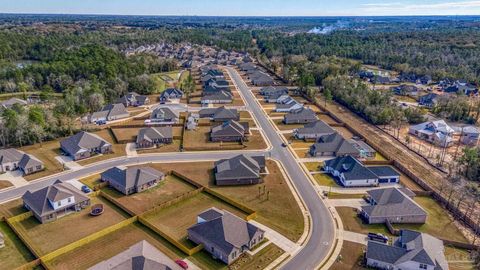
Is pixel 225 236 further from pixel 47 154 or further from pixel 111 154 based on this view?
pixel 47 154

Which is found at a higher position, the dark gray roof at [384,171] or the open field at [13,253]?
the dark gray roof at [384,171]

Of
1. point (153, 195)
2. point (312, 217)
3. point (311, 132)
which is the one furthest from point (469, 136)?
point (153, 195)

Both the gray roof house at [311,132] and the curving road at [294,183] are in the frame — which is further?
the gray roof house at [311,132]

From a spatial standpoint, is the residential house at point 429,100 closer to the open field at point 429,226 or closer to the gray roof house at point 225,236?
the open field at point 429,226

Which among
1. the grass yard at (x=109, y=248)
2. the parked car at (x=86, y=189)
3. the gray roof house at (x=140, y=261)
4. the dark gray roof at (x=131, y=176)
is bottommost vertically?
the grass yard at (x=109, y=248)

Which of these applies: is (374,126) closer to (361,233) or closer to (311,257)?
(361,233)

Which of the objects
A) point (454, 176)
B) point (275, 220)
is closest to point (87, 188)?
point (275, 220)

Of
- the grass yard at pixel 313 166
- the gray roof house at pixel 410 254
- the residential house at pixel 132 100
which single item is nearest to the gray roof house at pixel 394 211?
the gray roof house at pixel 410 254
